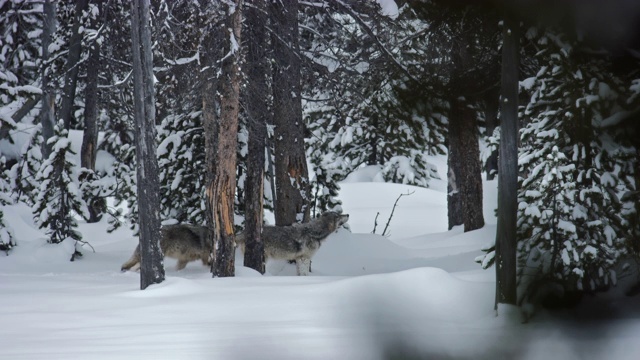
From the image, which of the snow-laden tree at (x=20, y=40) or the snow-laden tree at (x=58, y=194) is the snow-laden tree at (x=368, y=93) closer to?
the snow-laden tree at (x=58, y=194)

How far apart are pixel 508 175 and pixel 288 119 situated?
37.4 feet

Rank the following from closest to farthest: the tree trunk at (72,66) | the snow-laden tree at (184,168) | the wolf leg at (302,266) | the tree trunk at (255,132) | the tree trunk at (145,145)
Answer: the tree trunk at (145,145)
the tree trunk at (255,132)
the wolf leg at (302,266)
the tree trunk at (72,66)
the snow-laden tree at (184,168)

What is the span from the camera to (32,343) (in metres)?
5.75

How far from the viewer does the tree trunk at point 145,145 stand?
10125 mm

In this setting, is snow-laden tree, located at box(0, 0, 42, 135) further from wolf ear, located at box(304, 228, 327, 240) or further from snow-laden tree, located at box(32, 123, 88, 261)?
wolf ear, located at box(304, 228, 327, 240)

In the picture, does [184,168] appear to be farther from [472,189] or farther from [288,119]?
[472,189]

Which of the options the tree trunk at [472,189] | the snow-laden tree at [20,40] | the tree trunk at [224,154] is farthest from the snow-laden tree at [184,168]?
the tree trunk at [472,189]

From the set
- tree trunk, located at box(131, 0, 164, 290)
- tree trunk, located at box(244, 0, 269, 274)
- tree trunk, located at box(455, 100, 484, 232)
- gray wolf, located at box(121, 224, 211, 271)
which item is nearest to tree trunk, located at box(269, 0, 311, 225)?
tree trunk, located at box(244, 0, 269, 274)

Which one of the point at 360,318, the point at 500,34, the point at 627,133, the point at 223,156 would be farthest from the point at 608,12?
the point at 223,156

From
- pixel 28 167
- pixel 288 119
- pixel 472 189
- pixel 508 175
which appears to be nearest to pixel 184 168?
pixel 288 119

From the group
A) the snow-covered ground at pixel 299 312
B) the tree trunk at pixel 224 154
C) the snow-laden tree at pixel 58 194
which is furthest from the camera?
the snow-laden tree at pixel 58 194

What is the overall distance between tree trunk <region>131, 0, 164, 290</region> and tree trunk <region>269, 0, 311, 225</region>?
374cm

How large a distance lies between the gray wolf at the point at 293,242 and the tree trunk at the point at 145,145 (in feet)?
13.8

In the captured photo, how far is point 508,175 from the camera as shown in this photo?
13.6 feet
